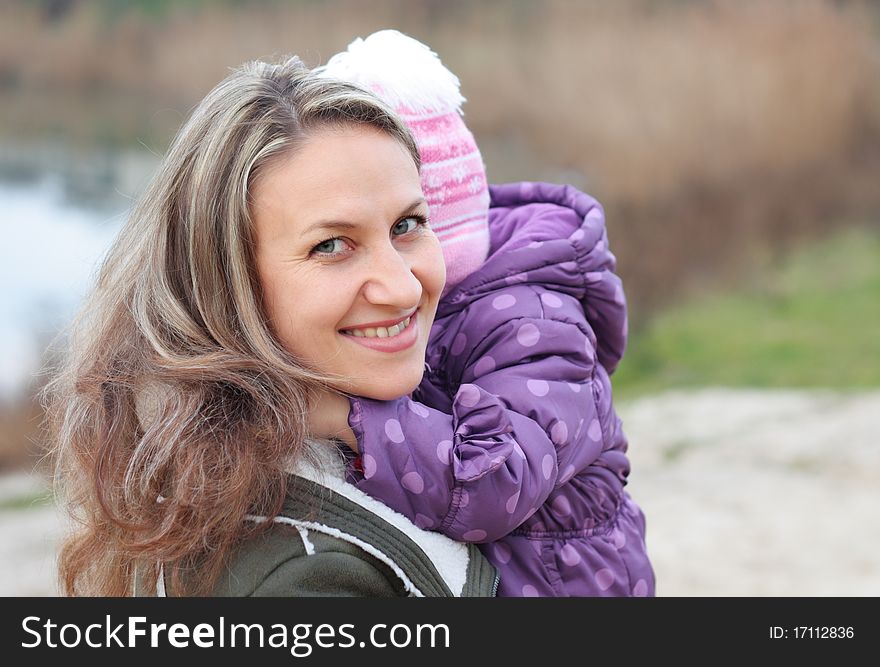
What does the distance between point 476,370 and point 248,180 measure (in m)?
0.49

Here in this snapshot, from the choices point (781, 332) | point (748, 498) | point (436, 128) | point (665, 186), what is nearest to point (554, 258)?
point (436, 128)

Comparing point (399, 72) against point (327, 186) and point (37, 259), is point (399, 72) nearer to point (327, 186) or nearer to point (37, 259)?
point (327, 186)

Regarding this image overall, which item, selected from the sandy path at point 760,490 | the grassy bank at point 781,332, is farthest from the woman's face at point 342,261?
the grassy bank at point 781,332

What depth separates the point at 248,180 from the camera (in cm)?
162

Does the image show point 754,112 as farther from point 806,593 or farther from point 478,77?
point 806,593

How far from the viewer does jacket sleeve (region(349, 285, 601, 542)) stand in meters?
1.62

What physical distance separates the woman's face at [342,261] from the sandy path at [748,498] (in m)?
2.62

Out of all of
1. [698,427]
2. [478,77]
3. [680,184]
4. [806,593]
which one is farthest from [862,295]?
[806,593]

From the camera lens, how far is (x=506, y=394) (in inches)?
69.1

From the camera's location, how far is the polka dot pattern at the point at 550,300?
1.89 metres

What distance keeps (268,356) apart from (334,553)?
30cm

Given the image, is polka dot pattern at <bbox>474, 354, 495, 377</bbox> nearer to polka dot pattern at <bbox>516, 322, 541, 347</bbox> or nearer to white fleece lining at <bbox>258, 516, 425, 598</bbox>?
polka dot pattern at <bbox>516, 322, 541, 347</bbox>

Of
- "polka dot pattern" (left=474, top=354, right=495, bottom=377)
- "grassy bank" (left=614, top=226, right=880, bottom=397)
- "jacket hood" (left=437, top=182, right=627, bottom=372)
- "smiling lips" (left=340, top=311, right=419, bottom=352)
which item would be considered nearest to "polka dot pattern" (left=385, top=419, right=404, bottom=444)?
"smiling lips" (left=340, top=311, right=419, bottom=352)

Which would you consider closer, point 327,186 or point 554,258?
point 327,186
